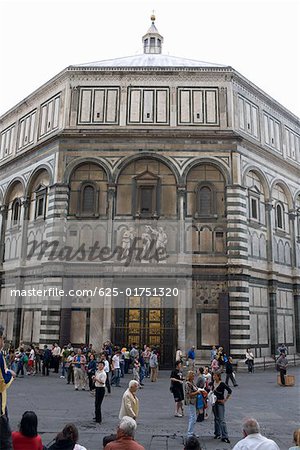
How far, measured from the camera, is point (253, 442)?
15.9 ft

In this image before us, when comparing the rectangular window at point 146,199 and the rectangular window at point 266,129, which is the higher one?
the rectangular window at point 266,129

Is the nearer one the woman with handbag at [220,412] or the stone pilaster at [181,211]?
the woman with handbag at [220,412]

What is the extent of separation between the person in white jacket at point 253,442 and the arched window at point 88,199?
1957 centimetres

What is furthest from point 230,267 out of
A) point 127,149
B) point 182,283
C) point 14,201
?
point 14,201

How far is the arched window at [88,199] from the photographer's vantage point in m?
24.0

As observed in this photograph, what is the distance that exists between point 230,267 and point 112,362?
29.0 feet

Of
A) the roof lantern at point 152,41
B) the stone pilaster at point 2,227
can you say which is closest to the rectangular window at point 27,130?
the stone pilaster at point 2,227

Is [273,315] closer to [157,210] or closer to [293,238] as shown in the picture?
[293,238]

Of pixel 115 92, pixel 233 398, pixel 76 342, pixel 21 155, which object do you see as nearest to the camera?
pixel 233 398

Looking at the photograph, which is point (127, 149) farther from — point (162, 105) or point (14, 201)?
point (14, 201)

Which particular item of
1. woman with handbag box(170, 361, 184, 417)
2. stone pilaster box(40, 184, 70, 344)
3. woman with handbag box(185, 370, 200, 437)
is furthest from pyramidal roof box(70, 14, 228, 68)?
woman with handbag box(185, 370, 200, 437)

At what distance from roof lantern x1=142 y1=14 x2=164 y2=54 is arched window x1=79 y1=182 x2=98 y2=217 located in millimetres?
18381

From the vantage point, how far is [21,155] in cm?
2761

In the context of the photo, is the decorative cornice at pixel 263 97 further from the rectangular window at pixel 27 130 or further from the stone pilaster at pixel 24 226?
the stone pilaster at pixel 24 226
